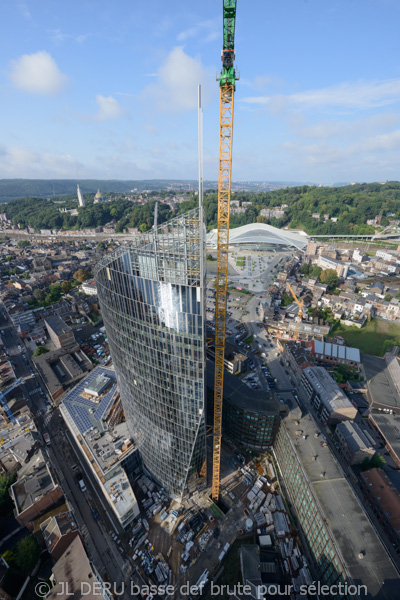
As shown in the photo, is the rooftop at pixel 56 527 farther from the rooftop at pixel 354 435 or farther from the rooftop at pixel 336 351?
the rooftop at pixel 336 351

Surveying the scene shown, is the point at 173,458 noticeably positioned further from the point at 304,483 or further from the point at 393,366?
the point at 393,366

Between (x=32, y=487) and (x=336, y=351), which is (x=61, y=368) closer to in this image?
(x=32, y=487)

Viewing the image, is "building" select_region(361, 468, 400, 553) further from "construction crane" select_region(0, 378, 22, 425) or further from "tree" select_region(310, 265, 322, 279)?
"tree" select_region(310, 265, 322, 279)

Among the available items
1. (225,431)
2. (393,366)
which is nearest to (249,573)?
(225,431)

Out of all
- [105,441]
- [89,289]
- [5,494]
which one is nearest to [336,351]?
[105,441]

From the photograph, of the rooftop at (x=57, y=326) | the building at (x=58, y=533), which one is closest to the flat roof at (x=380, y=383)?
the building at (x=58, y=533)

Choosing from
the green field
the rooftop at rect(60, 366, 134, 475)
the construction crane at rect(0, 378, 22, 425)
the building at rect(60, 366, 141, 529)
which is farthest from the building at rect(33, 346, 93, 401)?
the green field
